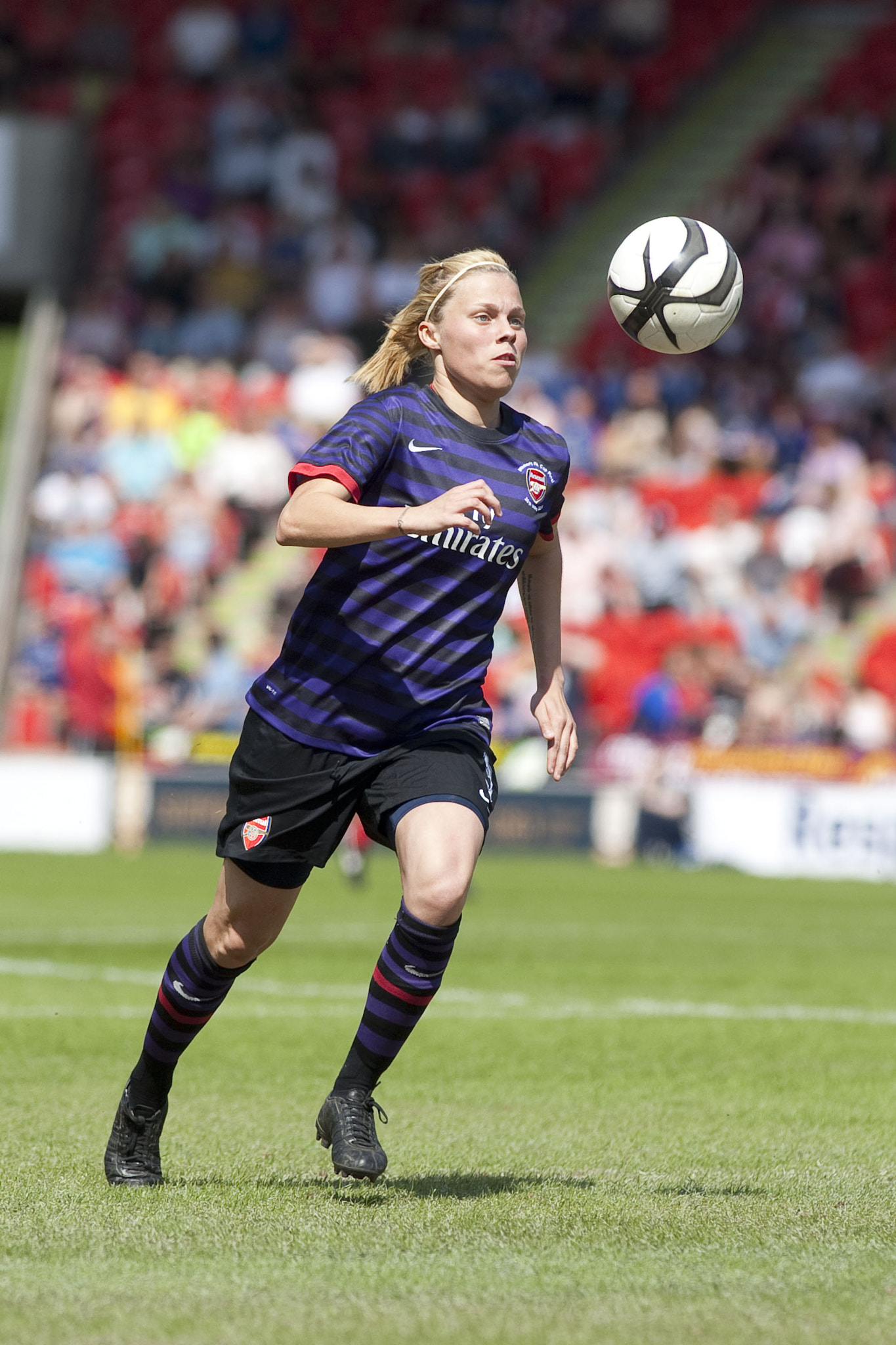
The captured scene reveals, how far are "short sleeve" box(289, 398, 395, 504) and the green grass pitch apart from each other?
A: 1.72 m

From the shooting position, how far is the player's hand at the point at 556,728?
17.7 feet

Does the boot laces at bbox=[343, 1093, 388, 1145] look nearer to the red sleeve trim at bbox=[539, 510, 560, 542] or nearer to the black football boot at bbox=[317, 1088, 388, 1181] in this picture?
the black football boot at bbox=[317, 1088, 388, 1181]

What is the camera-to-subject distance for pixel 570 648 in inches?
769

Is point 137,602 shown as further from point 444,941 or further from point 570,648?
point 444,941

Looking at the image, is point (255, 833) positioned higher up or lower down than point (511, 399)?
lower down

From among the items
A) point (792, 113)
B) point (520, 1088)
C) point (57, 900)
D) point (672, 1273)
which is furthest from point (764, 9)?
point (672, 1273)

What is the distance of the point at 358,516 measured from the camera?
15.8 feet

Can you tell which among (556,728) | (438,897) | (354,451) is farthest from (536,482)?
(438,897)

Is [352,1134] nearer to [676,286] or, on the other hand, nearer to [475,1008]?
[676,286]

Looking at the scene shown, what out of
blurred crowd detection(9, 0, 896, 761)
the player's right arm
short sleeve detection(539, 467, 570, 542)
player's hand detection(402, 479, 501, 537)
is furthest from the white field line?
blurred crowd detection(9, 0, 896, 761)

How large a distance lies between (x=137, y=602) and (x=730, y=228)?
8.64 meters

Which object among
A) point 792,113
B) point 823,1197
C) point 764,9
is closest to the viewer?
point 823,1197

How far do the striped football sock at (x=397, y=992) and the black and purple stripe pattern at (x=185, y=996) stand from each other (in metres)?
0.35

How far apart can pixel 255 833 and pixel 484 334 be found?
138cm
